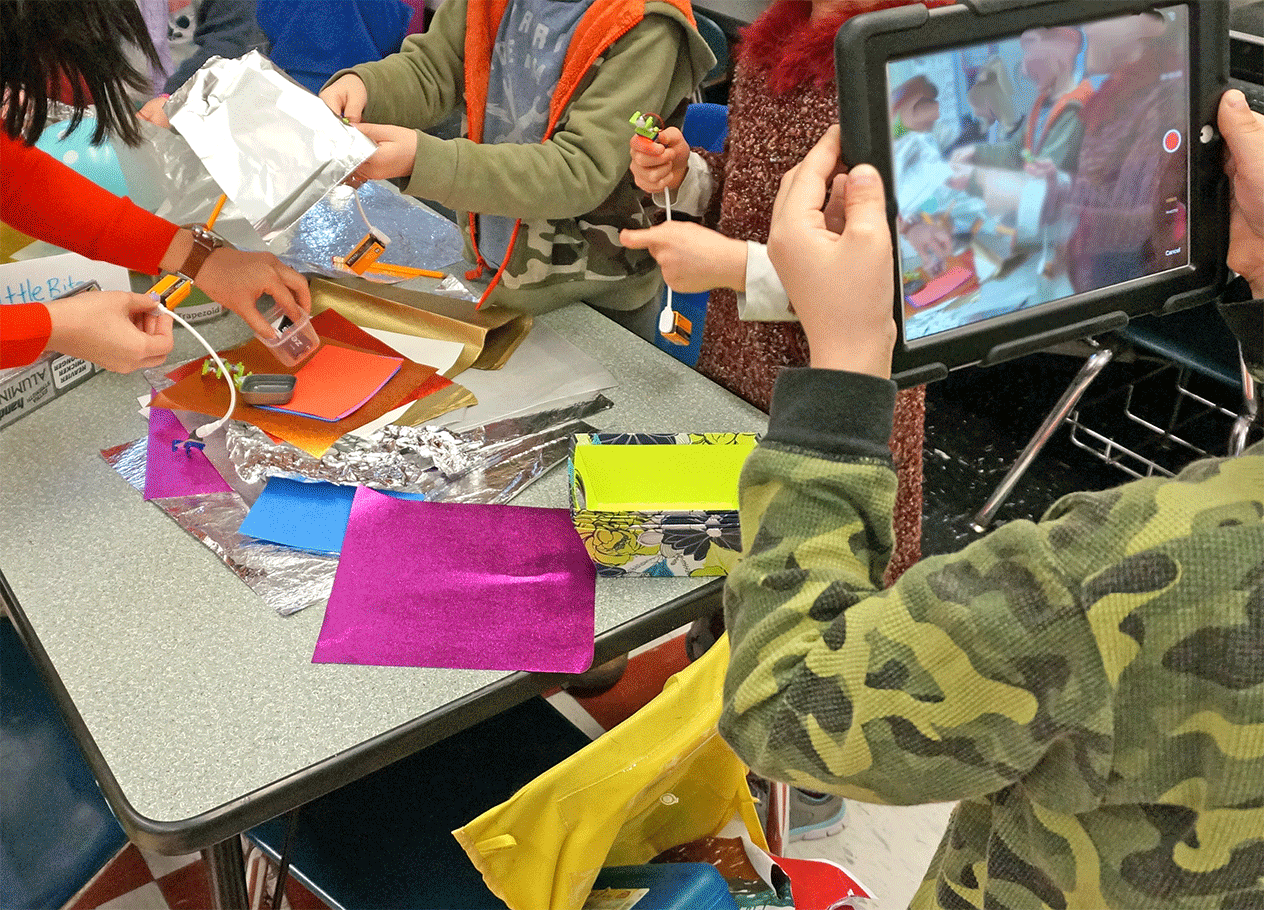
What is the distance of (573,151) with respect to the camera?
1.23 m

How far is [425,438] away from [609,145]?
428 millimetres

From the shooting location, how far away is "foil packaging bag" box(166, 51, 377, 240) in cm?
106

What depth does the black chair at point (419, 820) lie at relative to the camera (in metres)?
1.02

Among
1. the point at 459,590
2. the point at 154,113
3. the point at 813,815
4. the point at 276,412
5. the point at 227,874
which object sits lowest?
the point at 813,815

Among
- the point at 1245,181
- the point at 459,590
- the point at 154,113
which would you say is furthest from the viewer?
the point at 154,113

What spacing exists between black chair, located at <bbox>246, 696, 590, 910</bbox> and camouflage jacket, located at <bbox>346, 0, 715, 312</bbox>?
577 millimetres

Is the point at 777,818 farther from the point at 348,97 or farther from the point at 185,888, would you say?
the point at 348,97

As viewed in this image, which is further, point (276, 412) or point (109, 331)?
point (276, 412)

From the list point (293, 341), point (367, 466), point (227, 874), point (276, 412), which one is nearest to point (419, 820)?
point (227, 874)

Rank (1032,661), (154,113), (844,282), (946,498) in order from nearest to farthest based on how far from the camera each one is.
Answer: (1032,661), (844,282), (154,113), (946,498)

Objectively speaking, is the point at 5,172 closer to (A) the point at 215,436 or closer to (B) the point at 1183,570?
(A) the point at 215,436

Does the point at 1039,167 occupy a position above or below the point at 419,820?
above

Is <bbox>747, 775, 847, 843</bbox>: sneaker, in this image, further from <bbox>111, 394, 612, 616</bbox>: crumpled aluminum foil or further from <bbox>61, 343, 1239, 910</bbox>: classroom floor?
<bbox>111, 394, 612, 616</bbox>: crumpled aluminum foil

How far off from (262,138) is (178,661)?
56cm
